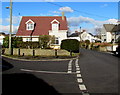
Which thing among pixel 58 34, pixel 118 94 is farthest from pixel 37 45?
pixel 118 94

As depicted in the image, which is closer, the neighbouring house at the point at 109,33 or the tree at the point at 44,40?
the tree at the point at 44,40

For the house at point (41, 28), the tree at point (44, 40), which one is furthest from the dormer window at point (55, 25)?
the tree at point (44, 40)

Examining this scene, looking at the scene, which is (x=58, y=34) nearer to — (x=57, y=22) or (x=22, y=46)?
(x=57, y=22)

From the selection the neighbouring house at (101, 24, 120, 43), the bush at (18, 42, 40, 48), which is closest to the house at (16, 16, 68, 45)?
the bush at (18, 42, 40, 48)

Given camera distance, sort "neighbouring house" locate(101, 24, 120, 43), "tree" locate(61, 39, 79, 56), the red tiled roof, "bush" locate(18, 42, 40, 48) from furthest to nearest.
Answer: "neighbouring house" locate(101, 24, 120, 43)
the red tiled roof
"bush" locate(18, 42, 40, 48)
"tree" locate(61, 39, 79, 56)

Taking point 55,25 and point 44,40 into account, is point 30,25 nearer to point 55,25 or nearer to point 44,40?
point 55,25

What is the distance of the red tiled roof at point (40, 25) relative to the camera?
33750 millimetres

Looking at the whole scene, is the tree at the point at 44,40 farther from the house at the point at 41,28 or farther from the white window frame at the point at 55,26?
the white window frame at the point at 55,26

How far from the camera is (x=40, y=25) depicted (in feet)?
118

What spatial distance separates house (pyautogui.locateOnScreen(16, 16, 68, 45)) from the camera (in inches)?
1280

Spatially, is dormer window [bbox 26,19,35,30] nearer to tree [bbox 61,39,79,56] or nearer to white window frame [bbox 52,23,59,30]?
white window frame [bbox 52,23,59,30]

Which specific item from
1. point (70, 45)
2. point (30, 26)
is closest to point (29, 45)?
point (70, 45)

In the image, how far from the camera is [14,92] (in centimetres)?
625

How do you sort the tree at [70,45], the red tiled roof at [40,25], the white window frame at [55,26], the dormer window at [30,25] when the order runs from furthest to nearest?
the dormer window at [30,25], the red tiled roof at [40,25], the white window frame at [55,26], the tree at [70,45]
